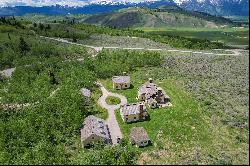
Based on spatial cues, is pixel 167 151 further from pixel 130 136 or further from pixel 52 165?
pixel 52 165

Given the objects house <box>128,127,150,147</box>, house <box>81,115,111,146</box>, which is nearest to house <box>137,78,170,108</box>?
house <box>81,115,111,146</box>

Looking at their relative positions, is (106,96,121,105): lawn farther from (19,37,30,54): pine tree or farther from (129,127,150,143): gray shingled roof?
(19,37,30,54): pine tree

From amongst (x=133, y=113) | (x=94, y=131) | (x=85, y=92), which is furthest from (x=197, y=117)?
(x=85, y=92)

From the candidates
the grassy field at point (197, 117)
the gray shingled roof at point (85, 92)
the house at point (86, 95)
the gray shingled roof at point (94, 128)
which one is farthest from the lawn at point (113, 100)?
the gray shingled roof at point (94, 128)

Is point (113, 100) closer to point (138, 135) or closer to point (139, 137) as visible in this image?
point (138, 135)

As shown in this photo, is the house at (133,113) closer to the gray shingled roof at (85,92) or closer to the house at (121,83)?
the gray shingled roof at (85,92)

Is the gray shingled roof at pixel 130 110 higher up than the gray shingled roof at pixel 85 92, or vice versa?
the gray shingled roof at pixel 85 92
